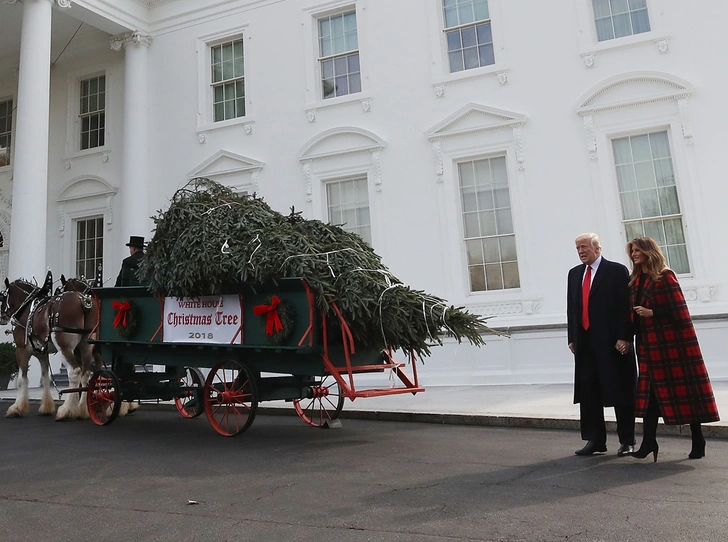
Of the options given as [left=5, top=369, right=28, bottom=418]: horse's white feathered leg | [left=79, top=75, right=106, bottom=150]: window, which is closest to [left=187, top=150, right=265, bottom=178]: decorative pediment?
[left=79, top=75, right=106, bottom=150]: window

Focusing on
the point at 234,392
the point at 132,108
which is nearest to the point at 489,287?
the point at 234,392

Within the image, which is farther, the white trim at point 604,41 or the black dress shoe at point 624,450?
the white trim at point 604,41

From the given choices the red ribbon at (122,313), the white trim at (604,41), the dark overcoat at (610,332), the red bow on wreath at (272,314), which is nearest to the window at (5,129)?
the red ribbon at (122,313)

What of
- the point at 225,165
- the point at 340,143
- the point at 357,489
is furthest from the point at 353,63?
the point at 357,489

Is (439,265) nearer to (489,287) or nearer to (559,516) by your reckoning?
(489,287)

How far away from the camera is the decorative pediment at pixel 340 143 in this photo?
13.5 m

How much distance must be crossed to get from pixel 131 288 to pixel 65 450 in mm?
2051

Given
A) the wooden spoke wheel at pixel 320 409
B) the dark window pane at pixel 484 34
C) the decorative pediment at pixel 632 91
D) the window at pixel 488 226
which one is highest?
the dark window pane at pixel 484 34

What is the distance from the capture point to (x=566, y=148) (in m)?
12.0

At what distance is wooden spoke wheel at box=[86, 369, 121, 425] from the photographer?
8211mm

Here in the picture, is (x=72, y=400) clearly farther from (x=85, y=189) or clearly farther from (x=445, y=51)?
(x=445, y=51)

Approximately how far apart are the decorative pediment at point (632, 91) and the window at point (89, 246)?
12.1m

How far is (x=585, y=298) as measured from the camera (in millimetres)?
5652

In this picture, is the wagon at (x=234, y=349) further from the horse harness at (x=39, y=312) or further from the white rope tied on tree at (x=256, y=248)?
the horse harness at (x=39, y=312)
